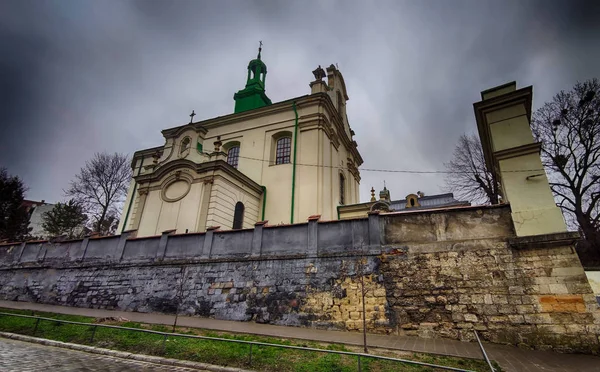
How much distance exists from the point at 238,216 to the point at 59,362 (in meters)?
Answer: 10.6

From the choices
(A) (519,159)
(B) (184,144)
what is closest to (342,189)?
(B) (184,144)

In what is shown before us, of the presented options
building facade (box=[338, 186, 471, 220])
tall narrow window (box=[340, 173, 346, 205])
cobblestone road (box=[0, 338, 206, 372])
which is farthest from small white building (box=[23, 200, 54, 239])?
cobblestone road (box=[0, 338, 206, 372])

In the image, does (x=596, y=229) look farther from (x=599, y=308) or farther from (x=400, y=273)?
(x=400, y=273)

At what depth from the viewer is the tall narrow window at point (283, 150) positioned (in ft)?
60.5

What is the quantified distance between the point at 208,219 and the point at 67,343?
747cm

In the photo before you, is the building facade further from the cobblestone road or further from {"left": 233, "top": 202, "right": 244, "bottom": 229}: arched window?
the cobblestone road

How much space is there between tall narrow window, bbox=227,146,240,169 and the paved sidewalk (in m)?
12.1

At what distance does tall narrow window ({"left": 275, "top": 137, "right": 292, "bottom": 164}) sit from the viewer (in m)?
18.4

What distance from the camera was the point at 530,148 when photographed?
8867 millimetres

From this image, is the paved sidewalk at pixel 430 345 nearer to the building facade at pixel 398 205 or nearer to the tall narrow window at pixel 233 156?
the building facade at pixel 398 205

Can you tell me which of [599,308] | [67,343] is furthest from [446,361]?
[67,343]

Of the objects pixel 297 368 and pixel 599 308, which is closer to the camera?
pixel 297 368

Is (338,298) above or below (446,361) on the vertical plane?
above

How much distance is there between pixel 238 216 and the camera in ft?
51.3
